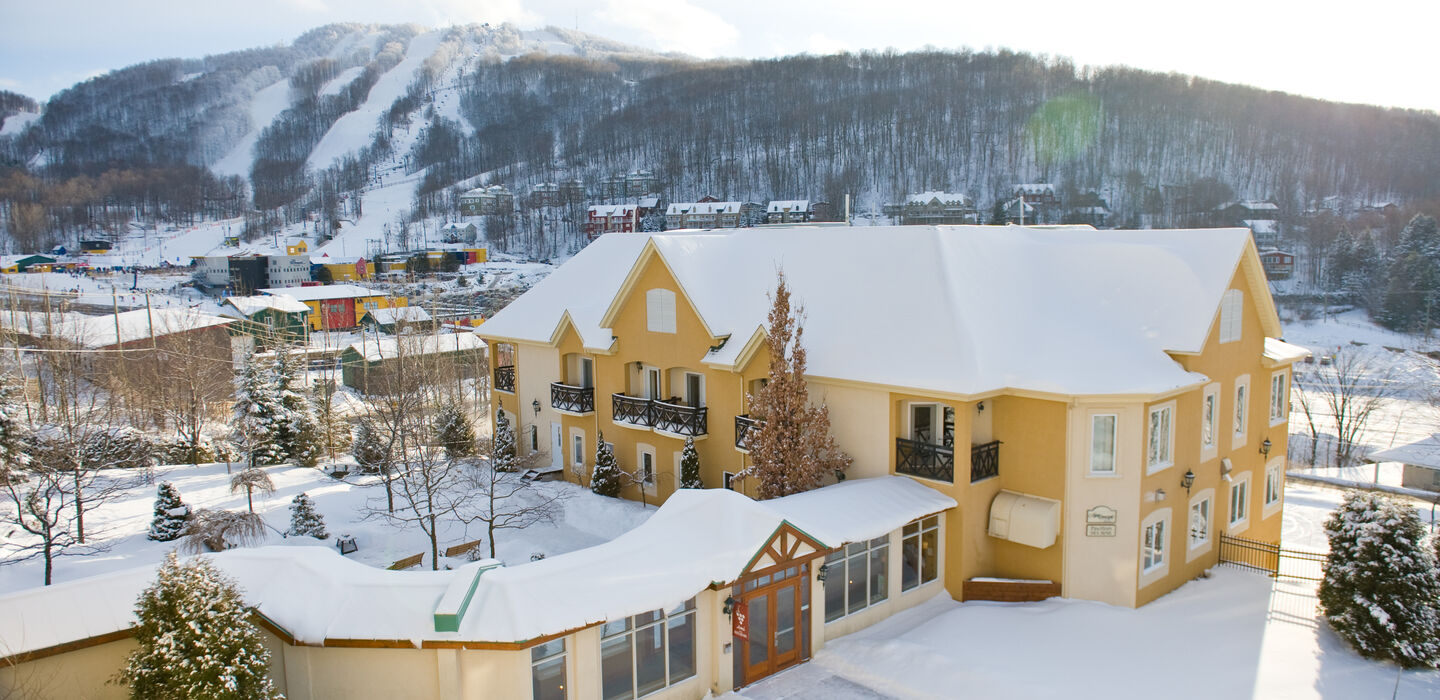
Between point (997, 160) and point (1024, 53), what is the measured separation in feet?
153

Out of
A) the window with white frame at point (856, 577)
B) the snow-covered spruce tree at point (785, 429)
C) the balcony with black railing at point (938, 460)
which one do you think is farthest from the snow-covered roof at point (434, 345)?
the window with white frame at point (856, 577)

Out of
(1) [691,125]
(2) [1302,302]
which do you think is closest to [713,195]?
(1) [691,125]

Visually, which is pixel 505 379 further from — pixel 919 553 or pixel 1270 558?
pixel 1270 558

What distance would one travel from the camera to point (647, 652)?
42.4 ft

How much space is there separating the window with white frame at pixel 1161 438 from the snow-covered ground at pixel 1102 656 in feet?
9.72

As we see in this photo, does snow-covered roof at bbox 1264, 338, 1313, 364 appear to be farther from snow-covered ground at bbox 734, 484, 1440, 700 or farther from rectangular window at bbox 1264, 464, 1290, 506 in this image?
snow-covered ground at bbox 734, 484, 1440, 700

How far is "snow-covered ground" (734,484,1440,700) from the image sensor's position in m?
13.6

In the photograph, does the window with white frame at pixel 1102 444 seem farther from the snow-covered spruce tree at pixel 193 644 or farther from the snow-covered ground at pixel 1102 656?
the snow-covered spruce tree at pixel 193 644

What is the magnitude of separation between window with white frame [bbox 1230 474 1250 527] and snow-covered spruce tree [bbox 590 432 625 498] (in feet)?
54.4

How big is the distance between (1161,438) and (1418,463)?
28810mm

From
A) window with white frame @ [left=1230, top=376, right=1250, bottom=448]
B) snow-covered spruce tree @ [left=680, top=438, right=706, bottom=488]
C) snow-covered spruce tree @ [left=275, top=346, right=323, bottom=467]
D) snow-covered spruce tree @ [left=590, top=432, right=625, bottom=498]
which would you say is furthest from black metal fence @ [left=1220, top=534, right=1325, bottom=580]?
snow-covered spruce tree @ [left=275, top=346, right=323, bottom=467]

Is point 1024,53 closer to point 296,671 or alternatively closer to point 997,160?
point 997,160

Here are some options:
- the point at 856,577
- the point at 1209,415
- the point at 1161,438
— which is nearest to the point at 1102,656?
the point at 856,577

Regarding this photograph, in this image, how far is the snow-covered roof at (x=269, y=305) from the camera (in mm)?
70812
